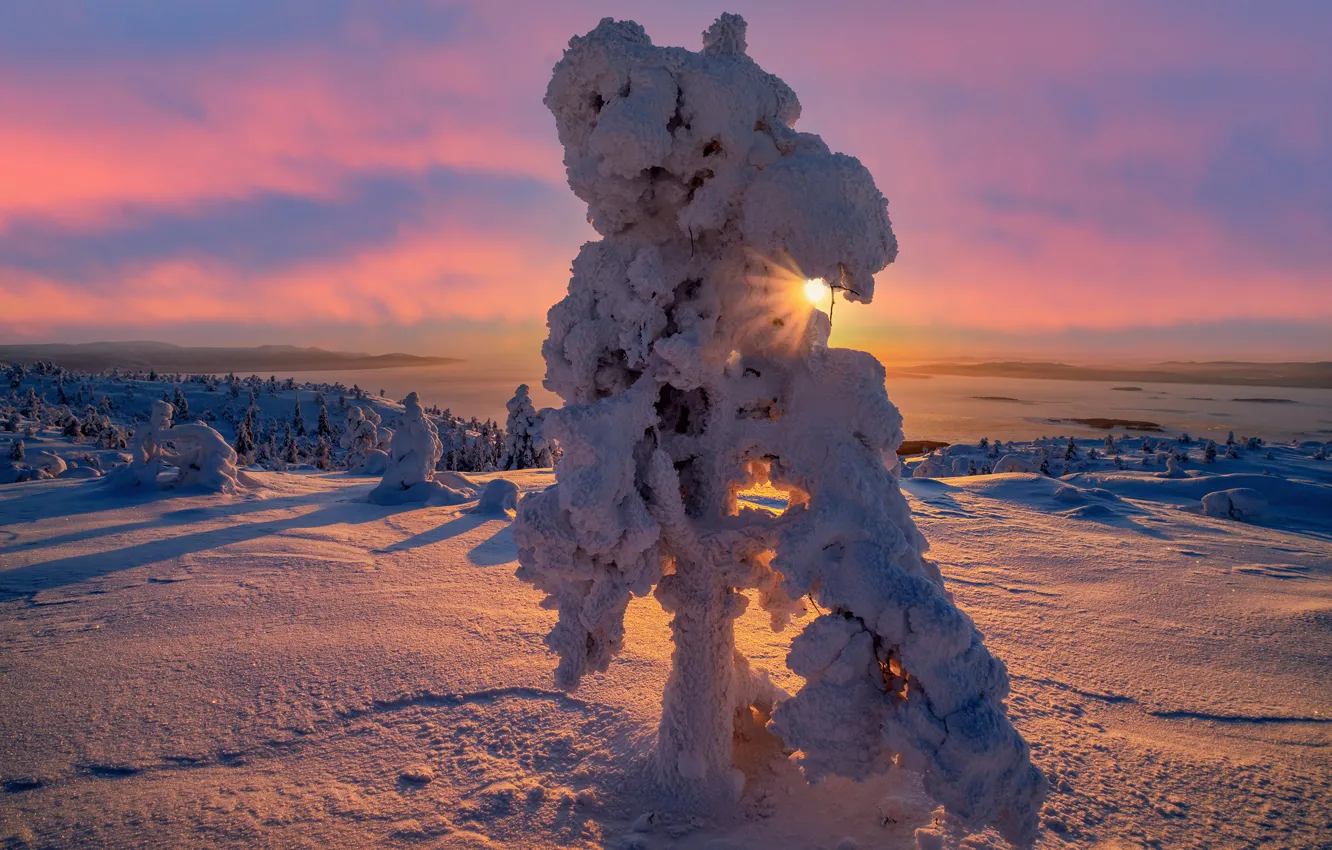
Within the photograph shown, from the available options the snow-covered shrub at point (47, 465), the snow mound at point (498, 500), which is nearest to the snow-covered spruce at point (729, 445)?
the snow mound at point (498, 500)

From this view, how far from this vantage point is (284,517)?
35.2 ft

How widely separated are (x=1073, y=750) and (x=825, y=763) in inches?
112

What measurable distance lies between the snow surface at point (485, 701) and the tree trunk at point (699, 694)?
0.22m

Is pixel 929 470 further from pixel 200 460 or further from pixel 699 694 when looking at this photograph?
pixel 200 460

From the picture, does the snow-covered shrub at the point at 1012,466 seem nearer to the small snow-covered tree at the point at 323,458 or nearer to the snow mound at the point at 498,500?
the snow mound at the point at 498,500

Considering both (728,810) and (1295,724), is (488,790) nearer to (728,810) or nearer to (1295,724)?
(728,810)

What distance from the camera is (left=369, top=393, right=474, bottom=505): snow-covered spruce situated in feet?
41.3

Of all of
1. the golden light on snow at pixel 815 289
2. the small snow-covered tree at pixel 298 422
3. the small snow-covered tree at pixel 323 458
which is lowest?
the small snow-covered tree at pixel 323 458

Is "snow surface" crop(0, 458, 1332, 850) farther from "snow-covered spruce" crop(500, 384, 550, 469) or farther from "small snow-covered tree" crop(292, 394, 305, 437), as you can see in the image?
"small snow-covered tree" crop(292, 394, 305, 437)

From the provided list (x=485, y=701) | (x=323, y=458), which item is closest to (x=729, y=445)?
(x=485, y=701)

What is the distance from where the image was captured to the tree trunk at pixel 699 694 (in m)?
3.83

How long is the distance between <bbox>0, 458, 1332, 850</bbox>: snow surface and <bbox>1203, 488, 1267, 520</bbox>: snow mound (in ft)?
10.8

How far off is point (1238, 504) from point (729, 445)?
14207 mm

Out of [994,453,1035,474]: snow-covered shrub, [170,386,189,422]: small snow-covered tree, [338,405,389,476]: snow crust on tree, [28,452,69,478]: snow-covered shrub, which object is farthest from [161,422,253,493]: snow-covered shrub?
[170,386,189,422]: small snow-covered tree
